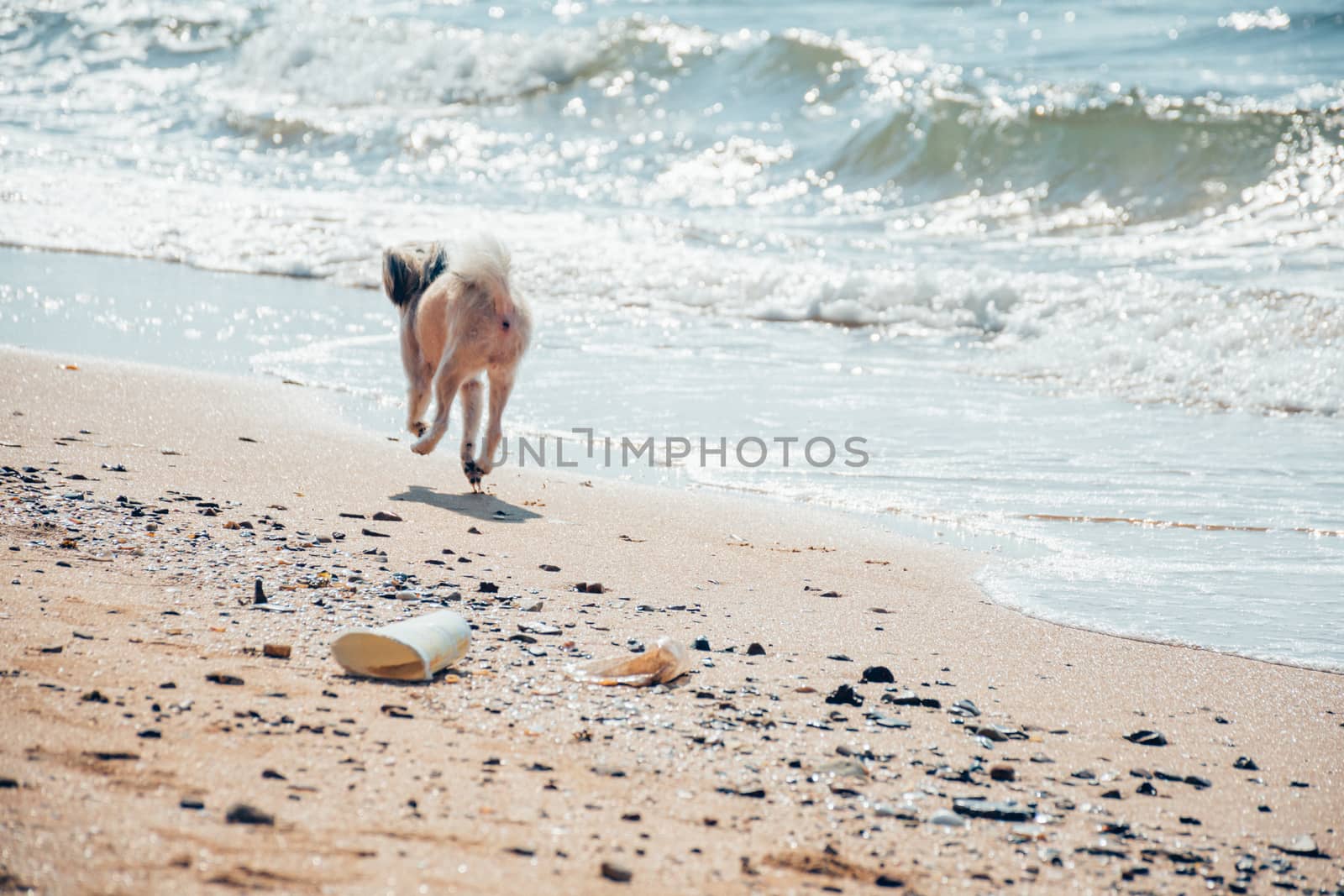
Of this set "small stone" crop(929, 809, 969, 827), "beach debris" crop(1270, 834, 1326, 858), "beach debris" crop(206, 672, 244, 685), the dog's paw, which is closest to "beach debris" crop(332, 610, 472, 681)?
"beach debris" crop(206, 672, 244, 685)

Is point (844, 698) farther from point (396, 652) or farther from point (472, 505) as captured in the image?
point (472, 505)

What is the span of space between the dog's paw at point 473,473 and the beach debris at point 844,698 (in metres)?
2.79

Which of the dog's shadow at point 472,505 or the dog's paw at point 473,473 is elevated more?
the dog's paw at point 473,473

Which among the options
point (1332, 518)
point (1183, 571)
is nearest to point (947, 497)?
point (1183, 571)

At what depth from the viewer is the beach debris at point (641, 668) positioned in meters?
3.46

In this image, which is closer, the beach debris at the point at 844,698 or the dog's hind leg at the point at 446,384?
the beach debris at the point at 844,698

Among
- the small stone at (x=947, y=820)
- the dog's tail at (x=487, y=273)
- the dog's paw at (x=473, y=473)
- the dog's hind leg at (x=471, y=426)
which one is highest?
the dog's tail at (x=487, y=273)

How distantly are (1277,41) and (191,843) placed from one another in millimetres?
21321

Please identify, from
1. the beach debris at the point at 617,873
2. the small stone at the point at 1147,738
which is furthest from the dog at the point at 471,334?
the beach debris at the point at 617,873

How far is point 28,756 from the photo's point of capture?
256 cm

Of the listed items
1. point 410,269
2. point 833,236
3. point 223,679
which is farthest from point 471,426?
point 833,236

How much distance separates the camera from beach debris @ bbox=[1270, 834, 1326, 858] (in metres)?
2.85

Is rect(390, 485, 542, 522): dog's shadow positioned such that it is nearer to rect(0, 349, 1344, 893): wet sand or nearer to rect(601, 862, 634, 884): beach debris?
rect(0, 349, 1344, 893): wet sand

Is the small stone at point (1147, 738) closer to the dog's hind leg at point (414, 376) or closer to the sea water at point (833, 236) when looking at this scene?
the sea water at point (833, 236)
